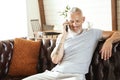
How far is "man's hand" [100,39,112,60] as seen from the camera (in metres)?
2.31

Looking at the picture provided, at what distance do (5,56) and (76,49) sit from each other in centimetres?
101

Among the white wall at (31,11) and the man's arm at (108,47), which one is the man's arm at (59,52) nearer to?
the man's arm at (108,47)

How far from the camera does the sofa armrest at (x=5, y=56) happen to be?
292 cm

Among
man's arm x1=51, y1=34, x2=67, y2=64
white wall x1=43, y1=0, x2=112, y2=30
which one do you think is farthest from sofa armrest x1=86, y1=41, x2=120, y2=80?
white wall x1=43, y1=0, x2=112, y2=30

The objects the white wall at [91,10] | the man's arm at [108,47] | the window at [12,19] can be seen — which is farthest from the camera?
the window at [12,19]

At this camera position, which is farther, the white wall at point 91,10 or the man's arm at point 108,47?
the white wall at point 91,10

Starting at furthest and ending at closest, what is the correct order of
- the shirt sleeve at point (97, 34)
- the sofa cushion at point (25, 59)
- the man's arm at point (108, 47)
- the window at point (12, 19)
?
the window at point (12, 19)
the sofa cushion at point (25, 59)
the shirt sleeve at point (97, 34)
the man's arm at point (108, 47)

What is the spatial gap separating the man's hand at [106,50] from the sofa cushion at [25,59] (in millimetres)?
934

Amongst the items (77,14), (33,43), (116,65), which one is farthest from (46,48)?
(116,65)

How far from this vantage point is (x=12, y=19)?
5977 millimetres

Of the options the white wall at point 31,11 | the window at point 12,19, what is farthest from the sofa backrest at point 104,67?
the white wall at point 31,11

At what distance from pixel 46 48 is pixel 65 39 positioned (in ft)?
1.50

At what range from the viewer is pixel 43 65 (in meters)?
2.91

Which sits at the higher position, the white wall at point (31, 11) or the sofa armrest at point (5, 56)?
the white wall at point (31, 11)
